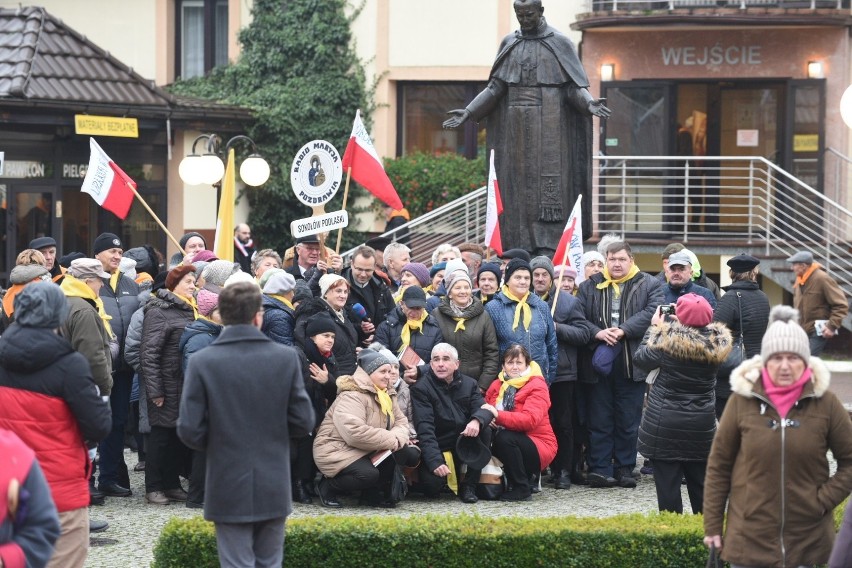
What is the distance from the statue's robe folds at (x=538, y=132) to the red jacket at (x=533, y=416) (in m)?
2.66

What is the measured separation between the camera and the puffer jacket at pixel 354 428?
10898 millimetres

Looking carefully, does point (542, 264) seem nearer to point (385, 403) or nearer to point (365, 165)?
point (365, 165)

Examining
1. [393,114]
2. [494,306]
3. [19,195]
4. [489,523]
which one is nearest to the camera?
[489,523]

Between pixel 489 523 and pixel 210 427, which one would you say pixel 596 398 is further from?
pixel 210 427

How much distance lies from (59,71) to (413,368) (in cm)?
1322

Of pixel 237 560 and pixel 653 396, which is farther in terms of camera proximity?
pixel 653 396

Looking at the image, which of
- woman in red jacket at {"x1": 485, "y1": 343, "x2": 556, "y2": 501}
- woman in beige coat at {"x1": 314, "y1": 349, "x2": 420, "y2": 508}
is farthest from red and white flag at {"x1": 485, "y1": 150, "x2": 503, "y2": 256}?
woman in beige coat at {"x1": 314, "y1": 349, "x2": 420, "y2": 508}

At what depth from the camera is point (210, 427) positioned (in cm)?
698

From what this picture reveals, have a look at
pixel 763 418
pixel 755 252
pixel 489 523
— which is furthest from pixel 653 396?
pixel 755 252

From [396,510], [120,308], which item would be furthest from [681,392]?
[120,308]

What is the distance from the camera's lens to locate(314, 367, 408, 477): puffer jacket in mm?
10898

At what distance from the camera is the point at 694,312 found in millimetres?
9016

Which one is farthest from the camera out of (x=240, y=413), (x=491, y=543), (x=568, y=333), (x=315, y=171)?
(x=315, y=171)

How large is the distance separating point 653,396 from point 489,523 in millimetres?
1331
